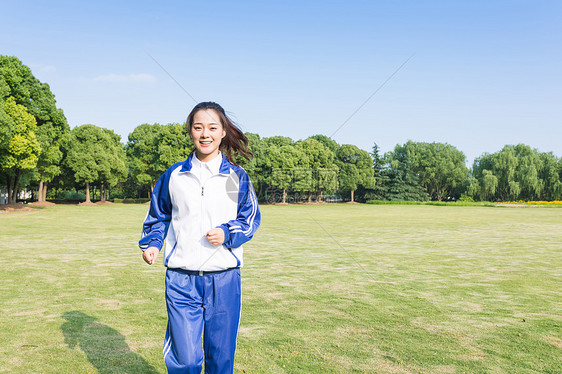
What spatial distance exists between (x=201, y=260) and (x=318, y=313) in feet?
12.8

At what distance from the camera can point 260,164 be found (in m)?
67.4

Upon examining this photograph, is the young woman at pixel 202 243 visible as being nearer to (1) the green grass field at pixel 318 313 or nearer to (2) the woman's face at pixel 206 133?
(2) the woman's face at pixel 206 133

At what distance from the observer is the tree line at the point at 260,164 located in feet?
115

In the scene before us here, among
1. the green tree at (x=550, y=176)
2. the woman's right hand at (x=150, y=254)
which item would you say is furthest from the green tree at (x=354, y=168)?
the woman's right hand at (x=150, y=254)

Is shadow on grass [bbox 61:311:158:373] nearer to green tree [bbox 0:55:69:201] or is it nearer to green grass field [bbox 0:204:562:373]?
green grass field [bbox 0:204:562:373]

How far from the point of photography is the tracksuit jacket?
3184 mm

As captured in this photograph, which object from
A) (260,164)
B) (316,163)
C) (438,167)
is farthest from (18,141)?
(438,167)

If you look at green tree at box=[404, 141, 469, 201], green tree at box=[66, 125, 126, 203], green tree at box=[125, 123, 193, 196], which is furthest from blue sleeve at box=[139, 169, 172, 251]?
green tree at box=[404, 141, 469, 201]

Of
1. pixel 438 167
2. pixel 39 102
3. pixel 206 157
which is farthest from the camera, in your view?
pixel 438 167

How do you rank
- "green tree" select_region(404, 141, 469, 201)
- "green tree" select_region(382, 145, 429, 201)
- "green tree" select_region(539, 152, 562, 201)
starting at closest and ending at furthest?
1. "green tree" select_region(539, 152, 562, 201)
2. "green tree" select_region(382, 145, 429, 201)
3. "green tree" select_region(404, 141, 469, 201)

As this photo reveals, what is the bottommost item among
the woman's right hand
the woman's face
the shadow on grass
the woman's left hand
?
the shadow on grass

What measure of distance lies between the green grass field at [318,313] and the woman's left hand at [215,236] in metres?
2.02

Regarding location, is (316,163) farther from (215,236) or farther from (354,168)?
(215,236)

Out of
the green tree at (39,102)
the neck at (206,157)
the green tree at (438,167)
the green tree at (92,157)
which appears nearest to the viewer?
the neck at (206,157)
